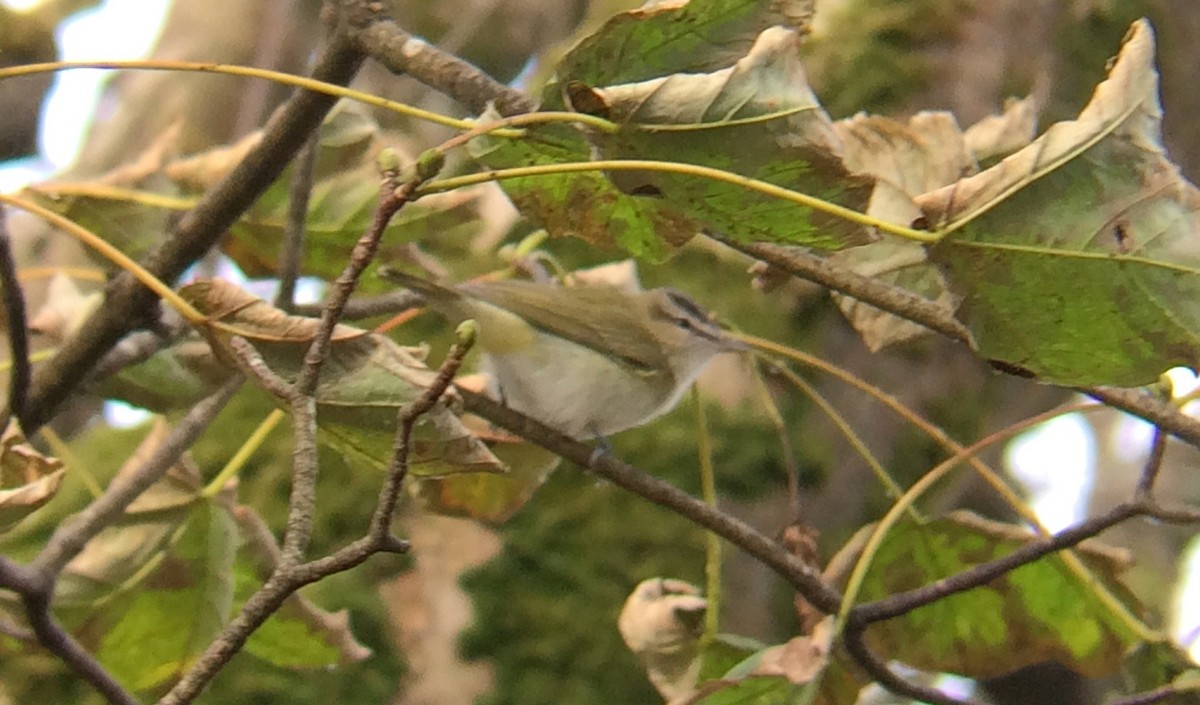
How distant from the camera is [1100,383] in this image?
577 mm

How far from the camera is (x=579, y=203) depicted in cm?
65

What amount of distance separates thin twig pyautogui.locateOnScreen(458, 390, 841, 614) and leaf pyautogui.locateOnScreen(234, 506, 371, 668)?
245mm

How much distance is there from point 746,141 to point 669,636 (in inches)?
16.8

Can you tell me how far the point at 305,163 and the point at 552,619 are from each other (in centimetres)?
69

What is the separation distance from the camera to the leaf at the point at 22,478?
60cm

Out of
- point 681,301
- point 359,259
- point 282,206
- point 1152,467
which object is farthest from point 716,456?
point 359,259

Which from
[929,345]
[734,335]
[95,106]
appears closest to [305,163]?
[734,335]

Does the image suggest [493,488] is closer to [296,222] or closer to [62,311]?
[296,222]

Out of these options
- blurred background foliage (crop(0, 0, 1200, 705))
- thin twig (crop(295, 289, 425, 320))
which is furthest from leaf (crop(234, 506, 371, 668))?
blurred background foliage (crop(0, 0, 1200, 705))

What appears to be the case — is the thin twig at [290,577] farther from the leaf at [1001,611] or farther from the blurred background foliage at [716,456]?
the blurred background foliage at [716,456]

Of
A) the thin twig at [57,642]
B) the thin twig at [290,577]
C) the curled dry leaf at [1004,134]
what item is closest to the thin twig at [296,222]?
the thin twig at [57,642]

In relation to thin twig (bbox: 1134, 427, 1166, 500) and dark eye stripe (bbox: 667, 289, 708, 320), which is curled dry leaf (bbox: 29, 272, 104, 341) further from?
thin twig (bbox: 1134, 427, 1166, 500)

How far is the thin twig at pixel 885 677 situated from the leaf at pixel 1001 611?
0.44 ft

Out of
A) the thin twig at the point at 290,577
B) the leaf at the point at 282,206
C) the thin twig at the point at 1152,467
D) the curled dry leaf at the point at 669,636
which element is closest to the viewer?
the thin twig at the point at 290,577
